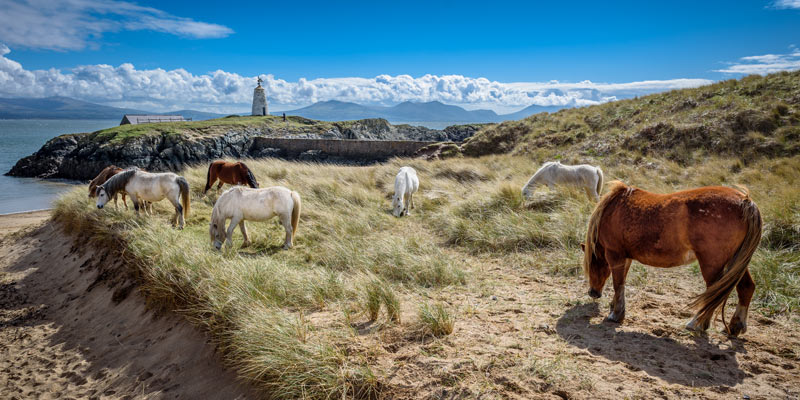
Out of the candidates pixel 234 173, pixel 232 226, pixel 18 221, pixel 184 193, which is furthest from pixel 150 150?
pixel 232 226

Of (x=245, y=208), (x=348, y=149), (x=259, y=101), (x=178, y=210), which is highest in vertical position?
(x=259, y=101)

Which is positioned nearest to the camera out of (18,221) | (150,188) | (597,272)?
(597,272)

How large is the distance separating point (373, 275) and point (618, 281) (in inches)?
99.7

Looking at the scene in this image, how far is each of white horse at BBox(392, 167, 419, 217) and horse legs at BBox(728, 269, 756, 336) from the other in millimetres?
7060

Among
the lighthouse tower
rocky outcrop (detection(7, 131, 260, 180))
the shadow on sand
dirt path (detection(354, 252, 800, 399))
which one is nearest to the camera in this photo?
dirt path (detection(354, 252, 800, 399))

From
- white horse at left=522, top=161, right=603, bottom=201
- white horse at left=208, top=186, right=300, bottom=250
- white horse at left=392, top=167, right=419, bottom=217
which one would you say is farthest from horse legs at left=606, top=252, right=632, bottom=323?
white horse at left=392, top=167, right=419, bottom=217

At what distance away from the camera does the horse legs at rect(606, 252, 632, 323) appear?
3441mm

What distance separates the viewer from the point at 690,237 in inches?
117

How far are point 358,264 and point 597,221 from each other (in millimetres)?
3475

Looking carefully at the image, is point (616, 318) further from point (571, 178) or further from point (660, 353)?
point (571, 178)

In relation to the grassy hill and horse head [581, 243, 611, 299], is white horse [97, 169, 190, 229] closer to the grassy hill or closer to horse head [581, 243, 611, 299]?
the grassy hill

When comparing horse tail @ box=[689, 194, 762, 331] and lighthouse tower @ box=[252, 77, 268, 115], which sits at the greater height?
lighthouse tower @ box=[252, 77, 268, 115]

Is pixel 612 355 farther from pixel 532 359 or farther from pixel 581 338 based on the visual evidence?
pixel 532 359

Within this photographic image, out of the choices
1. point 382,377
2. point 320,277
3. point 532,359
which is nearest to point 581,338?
point 532,359
